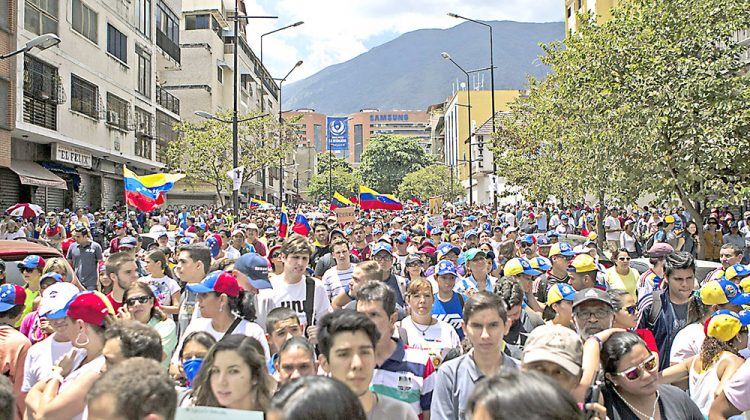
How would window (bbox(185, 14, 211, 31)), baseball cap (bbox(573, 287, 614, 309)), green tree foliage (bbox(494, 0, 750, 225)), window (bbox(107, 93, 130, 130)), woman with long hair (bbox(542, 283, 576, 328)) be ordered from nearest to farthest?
1. baseball cap (bbox(573, 287, 614, 309))
2. woman with long hair (bbox(542, 283, 576, 328))
3. green tree foliage (bbox(494, 0, 750, 225))
4. window (bbox(107, 93, 130, 130))
5. window (bbox(185, 14, 211, 31))

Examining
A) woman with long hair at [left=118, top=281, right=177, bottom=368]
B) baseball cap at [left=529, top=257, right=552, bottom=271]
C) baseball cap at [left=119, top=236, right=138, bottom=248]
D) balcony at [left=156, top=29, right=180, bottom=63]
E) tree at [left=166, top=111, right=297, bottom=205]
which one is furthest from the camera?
balcony at [left=156, top=29, right=180, bottom=63]

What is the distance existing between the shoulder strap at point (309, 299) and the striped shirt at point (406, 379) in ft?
6.96

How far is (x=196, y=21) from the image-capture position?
54.9 metres

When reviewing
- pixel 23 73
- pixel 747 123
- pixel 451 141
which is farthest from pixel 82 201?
pixel 451 141

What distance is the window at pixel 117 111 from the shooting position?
103ft

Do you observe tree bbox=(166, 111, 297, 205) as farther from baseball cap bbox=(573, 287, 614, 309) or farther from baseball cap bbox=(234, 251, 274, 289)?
baseball cap bbox=(573, 287, 614, 309)

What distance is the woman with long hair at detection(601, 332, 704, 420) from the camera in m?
3.56

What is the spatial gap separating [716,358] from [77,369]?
3.83 metres

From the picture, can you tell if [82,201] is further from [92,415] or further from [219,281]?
[92,415]

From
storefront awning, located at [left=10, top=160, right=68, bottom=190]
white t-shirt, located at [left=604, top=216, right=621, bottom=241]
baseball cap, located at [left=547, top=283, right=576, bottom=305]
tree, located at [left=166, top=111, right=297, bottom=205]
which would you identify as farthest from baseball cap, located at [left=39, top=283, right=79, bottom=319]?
tree, located at [left=166, top=111, right=297, bottom=205]

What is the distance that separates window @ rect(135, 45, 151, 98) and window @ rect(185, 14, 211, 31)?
17951 millimetres

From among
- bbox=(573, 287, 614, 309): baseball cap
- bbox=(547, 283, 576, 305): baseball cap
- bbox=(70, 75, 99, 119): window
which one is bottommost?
bbox=(547, 283, 576, 305): baseball cap

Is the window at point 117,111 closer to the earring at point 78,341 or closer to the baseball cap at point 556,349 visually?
the earring at point 78,341

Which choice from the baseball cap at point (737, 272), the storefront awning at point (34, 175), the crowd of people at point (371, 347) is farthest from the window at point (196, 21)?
the baseball cap at point (737, 272)
